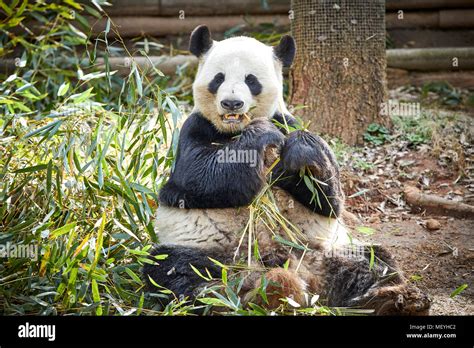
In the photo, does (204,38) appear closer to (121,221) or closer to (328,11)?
(121,221)

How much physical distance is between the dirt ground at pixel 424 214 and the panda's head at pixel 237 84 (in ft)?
3.50

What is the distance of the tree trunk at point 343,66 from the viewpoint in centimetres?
684

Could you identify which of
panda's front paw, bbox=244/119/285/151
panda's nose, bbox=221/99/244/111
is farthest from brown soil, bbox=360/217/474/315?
panda's nose, bbox=221/99/244/111

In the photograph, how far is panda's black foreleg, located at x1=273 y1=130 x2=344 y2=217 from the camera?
14.6 feet

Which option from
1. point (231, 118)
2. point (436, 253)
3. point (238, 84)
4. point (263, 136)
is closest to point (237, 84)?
point (238, 84)

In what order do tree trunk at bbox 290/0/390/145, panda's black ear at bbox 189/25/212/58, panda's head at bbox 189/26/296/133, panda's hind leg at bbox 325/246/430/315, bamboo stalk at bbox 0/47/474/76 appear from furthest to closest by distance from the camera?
bamboo stalk at bbox 0/47/474/76
tree trunk at bbox 290/0/390/145
panda's black ear at bbox 189/25/212/58
panda's head at bbox 189/26/296/133
panda's hind leg at bbox 325/246/430/315

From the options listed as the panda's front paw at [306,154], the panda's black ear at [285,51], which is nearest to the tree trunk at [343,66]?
the panda's black ear at [285,51]

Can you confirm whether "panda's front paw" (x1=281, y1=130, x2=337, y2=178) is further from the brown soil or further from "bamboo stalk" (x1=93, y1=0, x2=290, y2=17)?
"bamboo stalk" (x1=93, y1=0, x2=290, y2=17)

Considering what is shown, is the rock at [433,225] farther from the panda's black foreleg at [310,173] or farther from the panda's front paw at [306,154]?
the panda's front paw at [306,154]

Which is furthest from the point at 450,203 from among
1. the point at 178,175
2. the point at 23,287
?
the point at 23,287

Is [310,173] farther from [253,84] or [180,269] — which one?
[180,269]

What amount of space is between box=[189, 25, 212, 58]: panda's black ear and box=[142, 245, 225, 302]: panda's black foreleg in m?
1.53

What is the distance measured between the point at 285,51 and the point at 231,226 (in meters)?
1.43

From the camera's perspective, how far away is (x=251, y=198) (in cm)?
462
